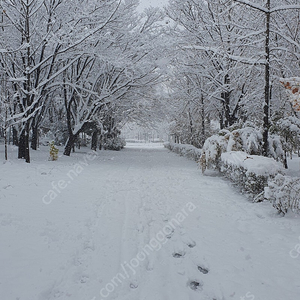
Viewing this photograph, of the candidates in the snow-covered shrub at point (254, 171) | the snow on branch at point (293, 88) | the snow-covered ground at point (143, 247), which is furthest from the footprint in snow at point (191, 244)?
the snow on branch at point (293, 88)

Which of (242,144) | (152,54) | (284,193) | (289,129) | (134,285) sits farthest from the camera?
(152,54)

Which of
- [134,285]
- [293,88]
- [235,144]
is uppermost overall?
[293,88]

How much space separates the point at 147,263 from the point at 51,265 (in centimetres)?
130

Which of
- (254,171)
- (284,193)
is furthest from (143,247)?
(254,171)

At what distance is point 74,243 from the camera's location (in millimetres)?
3512

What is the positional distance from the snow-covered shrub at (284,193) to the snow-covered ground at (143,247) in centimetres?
22

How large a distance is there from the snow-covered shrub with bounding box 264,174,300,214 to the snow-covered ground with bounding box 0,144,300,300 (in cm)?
22

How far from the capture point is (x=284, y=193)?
429 centimetres

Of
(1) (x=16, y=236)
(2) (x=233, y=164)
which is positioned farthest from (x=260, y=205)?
(1) (x=16, y=236)

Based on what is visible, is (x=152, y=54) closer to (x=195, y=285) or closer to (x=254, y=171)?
(x=254, y=171)

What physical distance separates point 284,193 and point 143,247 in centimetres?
297

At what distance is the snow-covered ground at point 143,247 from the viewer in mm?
2555

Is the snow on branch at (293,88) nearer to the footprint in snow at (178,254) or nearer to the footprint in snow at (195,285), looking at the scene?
the footprint in snow at (178,254)

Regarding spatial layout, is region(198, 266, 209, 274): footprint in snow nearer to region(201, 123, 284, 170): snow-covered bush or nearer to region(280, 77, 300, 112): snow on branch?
region(280, 77, 300, 112): snow on branch
